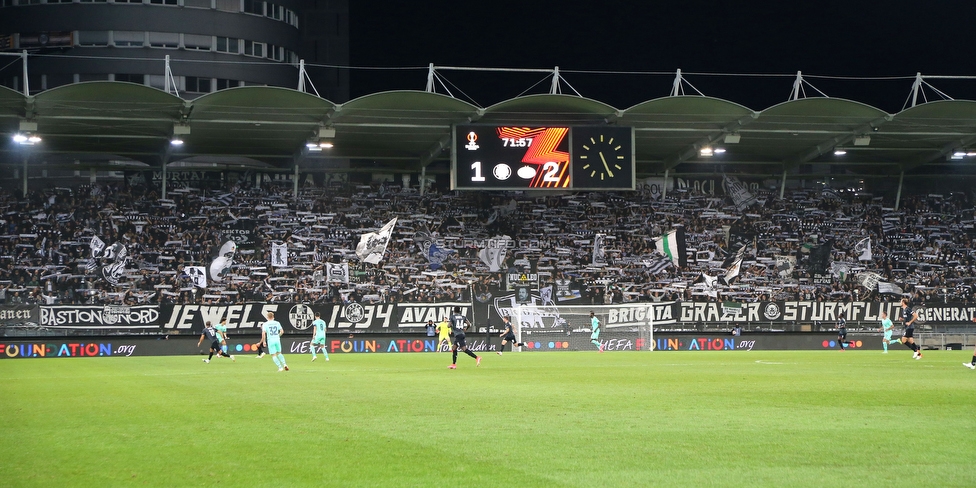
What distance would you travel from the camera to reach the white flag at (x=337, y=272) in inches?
1873

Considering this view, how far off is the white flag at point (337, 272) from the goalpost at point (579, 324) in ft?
27.7

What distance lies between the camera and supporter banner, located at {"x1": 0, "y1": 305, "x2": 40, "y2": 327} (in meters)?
40.6

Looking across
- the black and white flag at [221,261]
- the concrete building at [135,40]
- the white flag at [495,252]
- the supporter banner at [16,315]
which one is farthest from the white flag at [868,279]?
the concrete building at [135,40]

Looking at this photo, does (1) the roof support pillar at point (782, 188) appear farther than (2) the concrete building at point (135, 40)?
No

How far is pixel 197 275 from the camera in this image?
46125mm

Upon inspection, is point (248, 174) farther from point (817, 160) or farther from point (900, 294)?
point (900, 294)

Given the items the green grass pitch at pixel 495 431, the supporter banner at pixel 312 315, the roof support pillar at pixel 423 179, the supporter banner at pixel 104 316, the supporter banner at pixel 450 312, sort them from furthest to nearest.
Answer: the roof support pillar at pixel 423 179 < the supporter banner at pixel 312 315 < the supporter banner at pixel 450 312 < the supporter banner at pixel 104 316 < the green grass pitch at pixel 495 431

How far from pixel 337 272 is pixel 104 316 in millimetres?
10857

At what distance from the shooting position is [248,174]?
51.0 metres

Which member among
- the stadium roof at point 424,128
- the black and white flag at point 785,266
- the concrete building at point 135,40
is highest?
the concrete building at point 135,40

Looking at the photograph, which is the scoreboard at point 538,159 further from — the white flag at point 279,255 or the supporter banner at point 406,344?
the white flag at point 279,255

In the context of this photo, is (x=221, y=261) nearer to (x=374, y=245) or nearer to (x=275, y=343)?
(x=374, y=245)

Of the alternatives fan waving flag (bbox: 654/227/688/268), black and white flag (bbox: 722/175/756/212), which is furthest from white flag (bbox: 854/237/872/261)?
fan waving flag (bbox: 654/227/688/268)

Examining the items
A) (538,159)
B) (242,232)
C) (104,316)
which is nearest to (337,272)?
(242,232)
